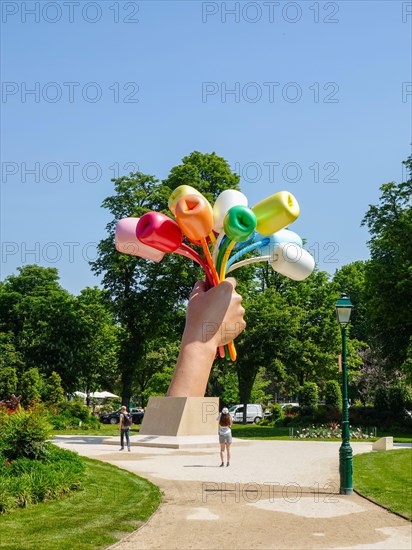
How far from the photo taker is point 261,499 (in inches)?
558

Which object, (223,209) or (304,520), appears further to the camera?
(223,209)

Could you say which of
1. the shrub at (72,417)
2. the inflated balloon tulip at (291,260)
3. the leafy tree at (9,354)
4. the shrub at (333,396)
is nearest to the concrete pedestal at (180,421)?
the inflated balloon tulip at (291,260)

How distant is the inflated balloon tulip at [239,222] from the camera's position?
2919 cm

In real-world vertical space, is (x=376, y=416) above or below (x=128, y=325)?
below

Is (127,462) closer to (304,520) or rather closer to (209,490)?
(209,490)

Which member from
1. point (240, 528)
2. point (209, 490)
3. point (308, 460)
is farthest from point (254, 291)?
point (240, 528)

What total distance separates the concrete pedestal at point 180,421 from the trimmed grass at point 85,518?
12042mm

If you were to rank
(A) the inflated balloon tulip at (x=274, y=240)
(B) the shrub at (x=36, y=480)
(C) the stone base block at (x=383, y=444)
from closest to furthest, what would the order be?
(B) the shrub at (x=36, y=480) → (C) the stone base block at (x=383, y=444) → (A) the inflated balloon tulip at (x=274, y=240)

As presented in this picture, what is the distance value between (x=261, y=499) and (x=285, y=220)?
18.2 m

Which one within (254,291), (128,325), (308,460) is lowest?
(308,460)

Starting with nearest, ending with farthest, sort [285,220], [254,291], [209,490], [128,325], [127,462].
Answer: [209,490] < [127,462] < [285,220] < [128,325] < [254,291]

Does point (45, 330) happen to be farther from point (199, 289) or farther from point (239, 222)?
point (239, 222)

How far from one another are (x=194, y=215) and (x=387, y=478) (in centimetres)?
1430

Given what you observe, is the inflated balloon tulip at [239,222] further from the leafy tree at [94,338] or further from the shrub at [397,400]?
the leafy tree at [94,338]
